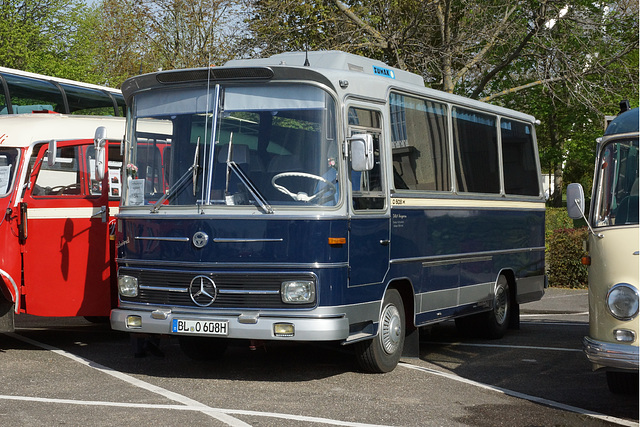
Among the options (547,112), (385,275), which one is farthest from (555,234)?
(547,112)

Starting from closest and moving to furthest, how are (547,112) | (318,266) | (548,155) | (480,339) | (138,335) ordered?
1. (318,266)
2. (138,335)
3. (480,339)
4. (547,112)
5. (548,155)

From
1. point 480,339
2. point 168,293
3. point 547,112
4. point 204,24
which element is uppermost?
point 204,24

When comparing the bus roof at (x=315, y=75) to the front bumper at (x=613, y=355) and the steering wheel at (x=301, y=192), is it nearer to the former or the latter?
the steering wheel at (x=301, y=192)

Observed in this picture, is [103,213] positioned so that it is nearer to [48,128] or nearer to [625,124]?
[48,128]

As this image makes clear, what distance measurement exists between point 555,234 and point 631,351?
14059 mm

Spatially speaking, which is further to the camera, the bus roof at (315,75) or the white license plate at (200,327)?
the bus roof at (315,75)

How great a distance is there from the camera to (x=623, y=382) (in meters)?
8.49

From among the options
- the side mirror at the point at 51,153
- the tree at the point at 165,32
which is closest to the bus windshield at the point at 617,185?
the side mirror at the point at 51,153

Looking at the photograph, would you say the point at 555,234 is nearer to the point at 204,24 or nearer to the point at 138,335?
the point at 138,335

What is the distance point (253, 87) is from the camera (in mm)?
9289

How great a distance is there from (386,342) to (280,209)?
1.94m

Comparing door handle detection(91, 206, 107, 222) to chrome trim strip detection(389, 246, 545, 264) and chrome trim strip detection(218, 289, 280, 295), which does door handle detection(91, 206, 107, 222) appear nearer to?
chrome trim strip detection(218, 289, 280, 295)

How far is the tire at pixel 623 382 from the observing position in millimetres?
8434

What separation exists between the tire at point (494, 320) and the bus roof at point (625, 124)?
487 cm
